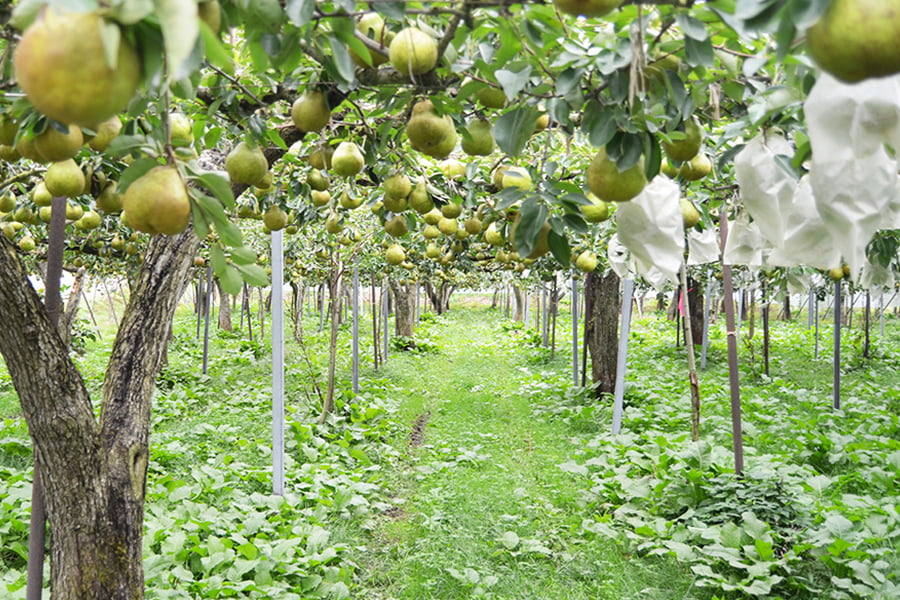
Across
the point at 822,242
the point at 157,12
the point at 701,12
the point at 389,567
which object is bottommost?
the point at 389,567

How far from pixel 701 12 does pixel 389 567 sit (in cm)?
412

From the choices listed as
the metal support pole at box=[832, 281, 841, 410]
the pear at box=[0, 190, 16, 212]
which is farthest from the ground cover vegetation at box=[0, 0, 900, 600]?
the metal support pole at box=[832, 281, 841, 410]

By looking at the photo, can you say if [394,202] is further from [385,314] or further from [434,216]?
[385,314]

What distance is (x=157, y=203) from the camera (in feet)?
3.53

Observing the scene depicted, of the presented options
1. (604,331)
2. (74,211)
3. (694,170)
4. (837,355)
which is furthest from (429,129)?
(604,331)

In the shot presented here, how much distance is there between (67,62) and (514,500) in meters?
5.30

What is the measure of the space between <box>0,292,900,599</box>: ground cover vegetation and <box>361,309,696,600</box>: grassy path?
2 centimetres

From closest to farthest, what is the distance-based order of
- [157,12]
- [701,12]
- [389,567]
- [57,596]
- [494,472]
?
[157,12]
[701,12]
[57,596]
[389,567]
[494,472]

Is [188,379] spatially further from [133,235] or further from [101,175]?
[101,175]

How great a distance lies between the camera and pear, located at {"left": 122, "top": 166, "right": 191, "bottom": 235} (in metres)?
1.08

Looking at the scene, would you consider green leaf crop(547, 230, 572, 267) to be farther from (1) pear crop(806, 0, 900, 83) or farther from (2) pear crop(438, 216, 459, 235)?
(2) pear crop(438, 216, 459, 235)

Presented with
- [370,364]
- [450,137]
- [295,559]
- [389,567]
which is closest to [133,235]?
[295,559]

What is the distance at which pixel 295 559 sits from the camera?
13.6 ft

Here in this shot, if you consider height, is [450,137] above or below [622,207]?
above
